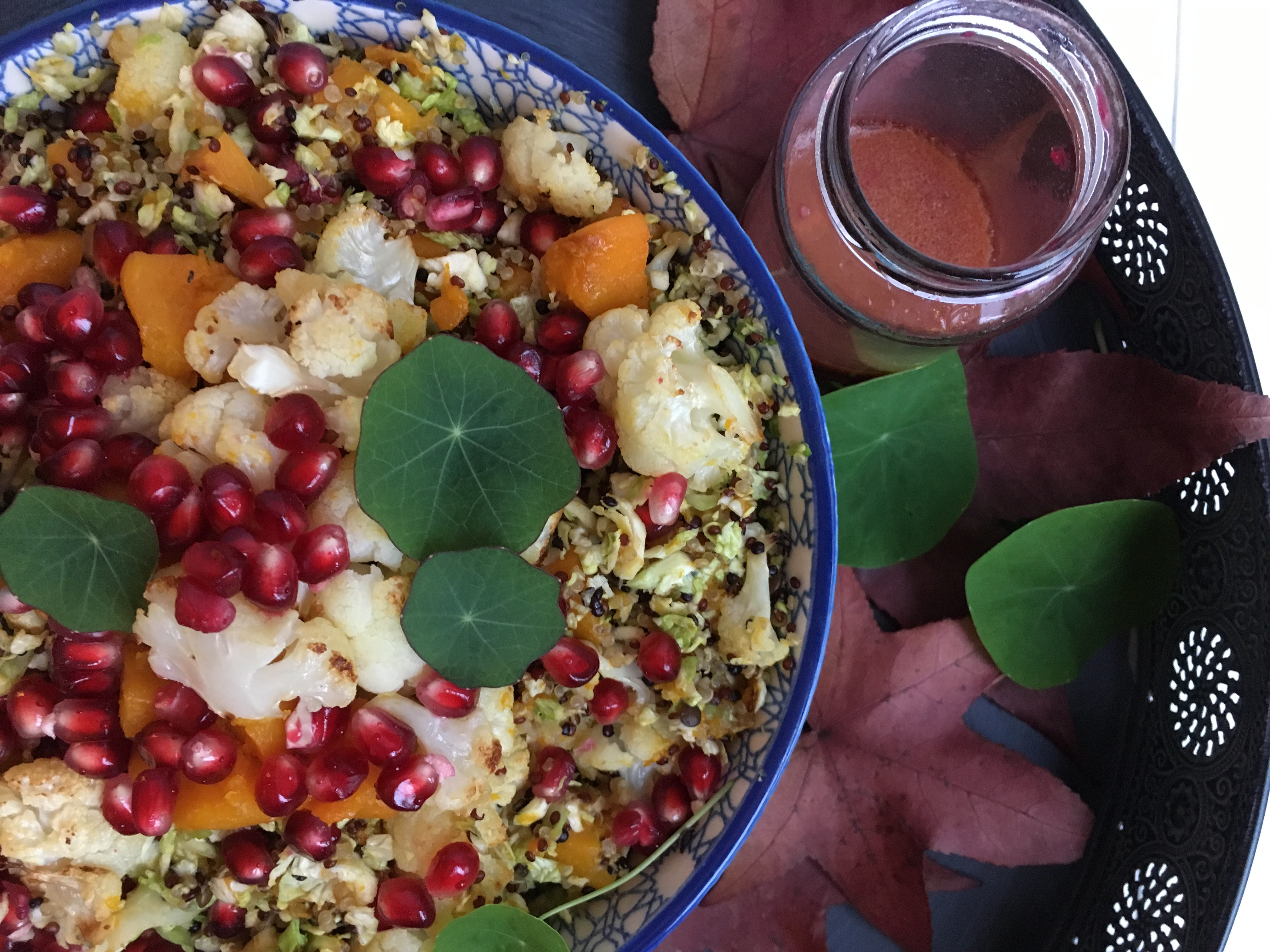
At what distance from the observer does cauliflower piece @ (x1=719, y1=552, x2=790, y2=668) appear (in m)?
1.06

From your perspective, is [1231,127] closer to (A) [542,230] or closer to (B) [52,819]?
(A) [542,230]

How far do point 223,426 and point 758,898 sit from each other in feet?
3.00

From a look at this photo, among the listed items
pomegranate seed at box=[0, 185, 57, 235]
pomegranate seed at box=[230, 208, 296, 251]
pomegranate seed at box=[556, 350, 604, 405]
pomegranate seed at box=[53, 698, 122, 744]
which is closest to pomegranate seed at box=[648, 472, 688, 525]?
pomegranate seed at box=[556, 350, 604, 405]

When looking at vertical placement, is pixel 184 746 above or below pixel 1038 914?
above

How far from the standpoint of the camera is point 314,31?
1113 mm

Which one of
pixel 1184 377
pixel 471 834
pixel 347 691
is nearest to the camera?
pixel 347 691

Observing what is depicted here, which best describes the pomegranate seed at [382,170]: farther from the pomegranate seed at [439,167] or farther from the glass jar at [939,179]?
the glass jar at [939,179]

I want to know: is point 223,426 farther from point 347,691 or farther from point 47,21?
point 47,21

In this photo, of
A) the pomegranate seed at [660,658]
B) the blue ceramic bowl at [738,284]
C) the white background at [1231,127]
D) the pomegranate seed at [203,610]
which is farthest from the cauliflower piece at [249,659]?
the white background at [1231,127]

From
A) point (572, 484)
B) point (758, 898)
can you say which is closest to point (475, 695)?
point (572, 484)

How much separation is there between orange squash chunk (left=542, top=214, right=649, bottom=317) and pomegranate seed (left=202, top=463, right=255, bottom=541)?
1.28 ft

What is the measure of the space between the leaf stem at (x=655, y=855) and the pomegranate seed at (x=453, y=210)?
70cm

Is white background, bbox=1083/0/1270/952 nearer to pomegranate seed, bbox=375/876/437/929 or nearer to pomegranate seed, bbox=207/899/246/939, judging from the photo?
pomegranate seed, bbox=375/876/437/929

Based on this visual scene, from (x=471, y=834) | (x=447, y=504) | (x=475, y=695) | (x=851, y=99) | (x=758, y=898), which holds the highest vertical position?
(x=851, y=99)
